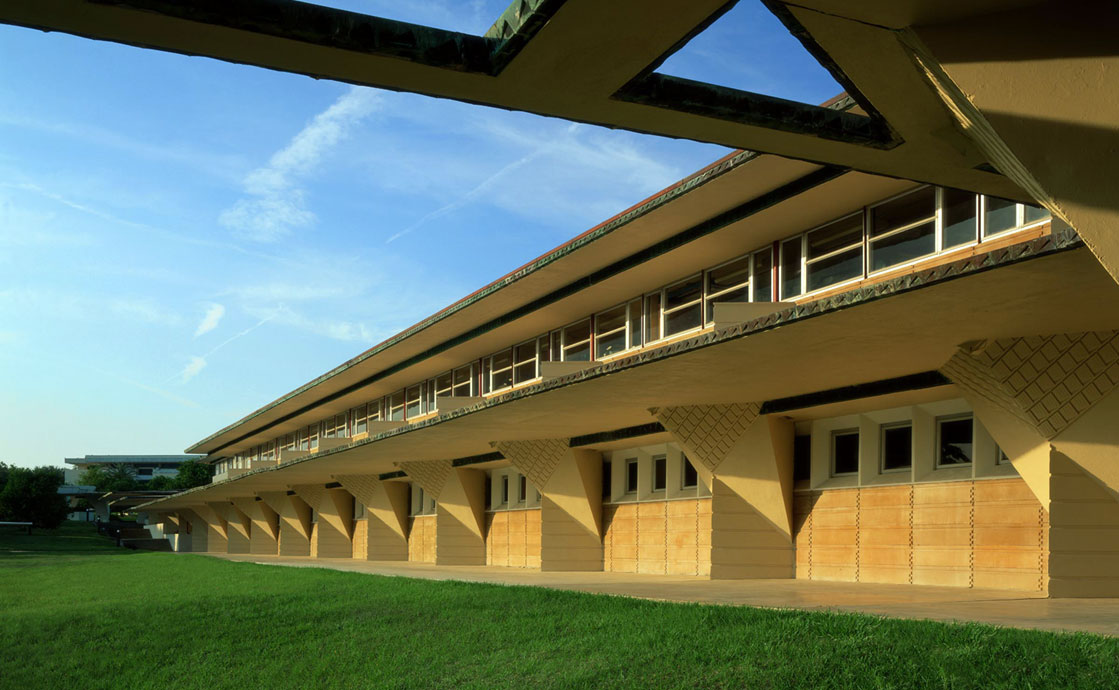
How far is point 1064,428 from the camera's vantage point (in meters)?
13.1

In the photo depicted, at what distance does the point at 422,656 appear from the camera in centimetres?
1298

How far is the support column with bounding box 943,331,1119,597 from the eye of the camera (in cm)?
1280

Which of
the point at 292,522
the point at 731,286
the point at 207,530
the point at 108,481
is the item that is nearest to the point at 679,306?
the point at 731,286

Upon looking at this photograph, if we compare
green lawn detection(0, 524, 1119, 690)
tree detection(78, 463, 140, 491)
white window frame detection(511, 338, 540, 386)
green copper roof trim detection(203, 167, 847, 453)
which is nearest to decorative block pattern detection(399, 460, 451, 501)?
green copper roof trim detection(203, 167, 847, 453)

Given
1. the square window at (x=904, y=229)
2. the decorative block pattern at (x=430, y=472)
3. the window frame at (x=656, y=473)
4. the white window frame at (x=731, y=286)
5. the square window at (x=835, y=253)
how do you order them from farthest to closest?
the decorative block pattern at (x=430, y=472) < the window frame at (x=656, y=473) < the white window frame at (x=731, y=286) < the square window at (x=835, y=253) < the square window at (x=904, y=229)

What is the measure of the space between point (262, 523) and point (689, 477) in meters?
40.2

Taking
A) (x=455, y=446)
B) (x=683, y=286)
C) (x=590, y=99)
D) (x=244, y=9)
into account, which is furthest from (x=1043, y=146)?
(x=455, y=446)

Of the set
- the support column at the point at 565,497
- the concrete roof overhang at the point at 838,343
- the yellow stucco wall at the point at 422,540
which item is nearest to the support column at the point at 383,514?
the yellow stucco wall at the point at 422,540

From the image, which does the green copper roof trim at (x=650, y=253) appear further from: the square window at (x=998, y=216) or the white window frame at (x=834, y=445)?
the white window frame at (x=834, y=445)

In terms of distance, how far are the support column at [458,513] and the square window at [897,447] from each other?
1721cm

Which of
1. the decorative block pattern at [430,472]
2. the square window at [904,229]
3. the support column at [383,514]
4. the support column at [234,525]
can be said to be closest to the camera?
the square window at [904,229]

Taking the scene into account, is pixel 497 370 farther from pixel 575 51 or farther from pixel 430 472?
pixel 575 51

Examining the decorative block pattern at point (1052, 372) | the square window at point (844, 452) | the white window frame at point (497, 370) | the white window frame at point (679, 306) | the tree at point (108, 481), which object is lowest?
the tree at point (108, 481)

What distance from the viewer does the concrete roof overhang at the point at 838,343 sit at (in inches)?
402
